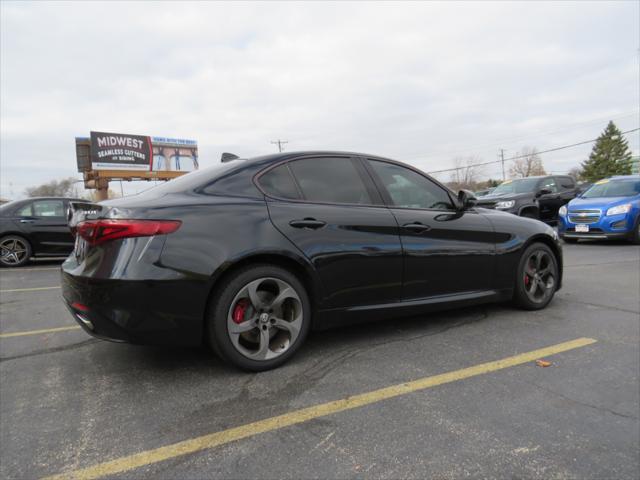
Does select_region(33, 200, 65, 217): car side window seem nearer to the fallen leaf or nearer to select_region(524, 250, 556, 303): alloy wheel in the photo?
select_region(524, 250, 556, 303): alloy wheel

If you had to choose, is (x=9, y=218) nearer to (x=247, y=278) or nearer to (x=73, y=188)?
(x=247, y=278)

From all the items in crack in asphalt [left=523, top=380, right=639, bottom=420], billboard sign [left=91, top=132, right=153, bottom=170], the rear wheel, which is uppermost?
billboard sign [left=91, top=132, right=153, bottom=170]

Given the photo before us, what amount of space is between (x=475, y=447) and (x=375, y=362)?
1056mm

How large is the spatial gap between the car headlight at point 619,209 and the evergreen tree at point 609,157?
5800 centimetres

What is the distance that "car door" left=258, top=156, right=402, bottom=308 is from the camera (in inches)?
116

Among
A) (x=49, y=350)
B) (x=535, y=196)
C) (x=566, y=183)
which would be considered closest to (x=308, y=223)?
(x=49, y=350)

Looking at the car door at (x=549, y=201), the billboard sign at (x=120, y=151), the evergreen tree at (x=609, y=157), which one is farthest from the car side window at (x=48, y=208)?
the evergreen tree at (x=609, y=157)

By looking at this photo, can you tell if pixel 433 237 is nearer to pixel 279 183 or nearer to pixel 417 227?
pixel 417 227

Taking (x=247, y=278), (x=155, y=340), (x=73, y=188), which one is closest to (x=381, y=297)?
(x=247, y=278)

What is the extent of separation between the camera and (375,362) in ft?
9.72

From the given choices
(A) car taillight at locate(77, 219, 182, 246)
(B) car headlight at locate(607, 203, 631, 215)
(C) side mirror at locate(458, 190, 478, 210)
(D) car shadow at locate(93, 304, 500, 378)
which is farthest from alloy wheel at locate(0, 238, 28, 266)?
(B) car headlight at locate(607, 203, 631, 215)

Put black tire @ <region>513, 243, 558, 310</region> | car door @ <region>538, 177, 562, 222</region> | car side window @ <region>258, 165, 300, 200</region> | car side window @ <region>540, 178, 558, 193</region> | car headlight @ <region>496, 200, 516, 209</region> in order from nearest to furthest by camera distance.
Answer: car side window @ <region>258, 165, 300, 200</region> < black tire @ <region>513, 243, 558, 310</region> < car headlight @ <region>496, 200, 516, 209</region> < car door @ <region>538, 177, 562, 222</region> < car side window @ <region>540, 178, 558, 193</region>

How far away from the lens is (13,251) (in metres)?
8.51

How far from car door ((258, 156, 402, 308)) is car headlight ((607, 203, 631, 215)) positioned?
8.34m
